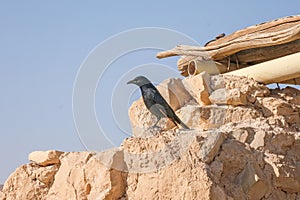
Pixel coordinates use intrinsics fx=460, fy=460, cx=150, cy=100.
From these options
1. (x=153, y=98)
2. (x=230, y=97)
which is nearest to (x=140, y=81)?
(x=153, y=98)

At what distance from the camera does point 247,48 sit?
6.76 m

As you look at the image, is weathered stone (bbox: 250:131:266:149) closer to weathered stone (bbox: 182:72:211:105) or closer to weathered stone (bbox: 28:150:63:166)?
weathered stone (bbox: 182:72:211:105)

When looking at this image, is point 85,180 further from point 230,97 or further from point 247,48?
point 247,48

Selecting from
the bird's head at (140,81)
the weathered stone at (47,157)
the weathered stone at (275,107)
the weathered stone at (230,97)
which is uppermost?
the bird's head at (140,81)

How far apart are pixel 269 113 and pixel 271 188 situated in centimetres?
208

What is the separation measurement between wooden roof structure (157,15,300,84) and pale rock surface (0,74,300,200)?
1.61 m

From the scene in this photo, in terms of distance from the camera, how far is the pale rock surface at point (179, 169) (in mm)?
3469

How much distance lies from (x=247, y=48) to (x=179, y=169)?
375 centimetres

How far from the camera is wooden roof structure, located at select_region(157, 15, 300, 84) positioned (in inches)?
250

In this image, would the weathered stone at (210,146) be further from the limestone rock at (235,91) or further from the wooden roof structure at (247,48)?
the wooden roof structure at (247,48)

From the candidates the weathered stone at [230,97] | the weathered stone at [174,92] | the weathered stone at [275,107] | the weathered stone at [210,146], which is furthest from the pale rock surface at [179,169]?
the weathered stone at [174,92]

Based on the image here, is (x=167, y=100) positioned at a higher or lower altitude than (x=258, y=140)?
higher

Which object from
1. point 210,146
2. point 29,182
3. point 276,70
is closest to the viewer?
point 210,146

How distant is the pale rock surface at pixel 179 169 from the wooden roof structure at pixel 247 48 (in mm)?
1608
